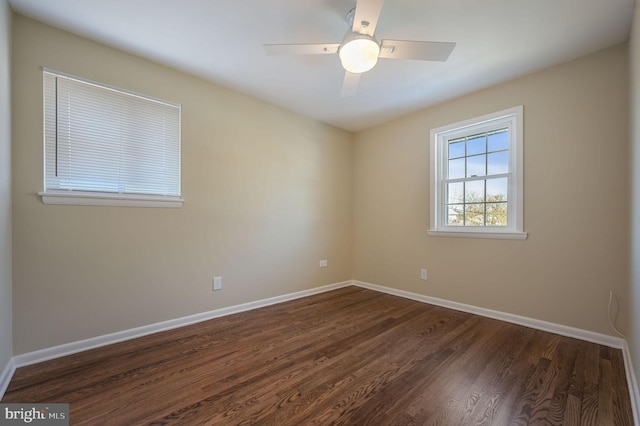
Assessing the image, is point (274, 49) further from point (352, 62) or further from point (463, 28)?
point (463, 28)

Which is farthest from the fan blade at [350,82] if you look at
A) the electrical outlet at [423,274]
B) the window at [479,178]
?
the electrical outlet at [423,274]

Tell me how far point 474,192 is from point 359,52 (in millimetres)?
2196

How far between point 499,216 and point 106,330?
381 centimetres

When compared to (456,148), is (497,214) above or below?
below

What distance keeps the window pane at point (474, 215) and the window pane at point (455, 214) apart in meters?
0.05

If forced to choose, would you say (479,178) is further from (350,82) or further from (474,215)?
(350,82)

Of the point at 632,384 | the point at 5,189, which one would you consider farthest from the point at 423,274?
the point at 5,189

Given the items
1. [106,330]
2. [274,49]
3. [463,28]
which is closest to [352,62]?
[274,49]

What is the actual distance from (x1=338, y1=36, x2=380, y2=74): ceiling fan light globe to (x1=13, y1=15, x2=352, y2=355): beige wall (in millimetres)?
1677

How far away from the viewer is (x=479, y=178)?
9.86ft

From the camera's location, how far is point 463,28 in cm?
199

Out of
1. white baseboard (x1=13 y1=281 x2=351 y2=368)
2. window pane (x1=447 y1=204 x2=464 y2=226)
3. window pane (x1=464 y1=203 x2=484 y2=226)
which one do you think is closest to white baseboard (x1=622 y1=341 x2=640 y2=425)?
window pane (x1=464 y1=203 x2=484 y2=226)

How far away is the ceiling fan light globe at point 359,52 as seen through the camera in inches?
65.1

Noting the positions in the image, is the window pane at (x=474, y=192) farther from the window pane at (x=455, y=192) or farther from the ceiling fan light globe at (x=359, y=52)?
the ceiling fan light globe at (x=359, y=52)
